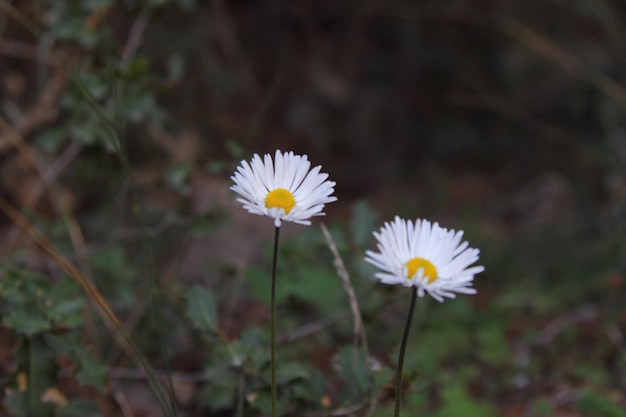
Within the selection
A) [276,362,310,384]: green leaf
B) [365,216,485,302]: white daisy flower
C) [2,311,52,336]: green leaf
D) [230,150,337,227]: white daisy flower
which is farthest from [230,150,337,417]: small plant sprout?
[2,311,52,336]: green leaf

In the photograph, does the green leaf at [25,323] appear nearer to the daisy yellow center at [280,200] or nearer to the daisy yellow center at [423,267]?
the daisy yellow center at [280,200]

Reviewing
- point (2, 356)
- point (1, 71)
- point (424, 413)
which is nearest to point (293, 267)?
point (424, 413)

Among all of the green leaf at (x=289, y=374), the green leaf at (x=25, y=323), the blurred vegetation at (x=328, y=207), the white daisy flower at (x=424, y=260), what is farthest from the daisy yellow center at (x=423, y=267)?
the green leaf at (x=25, y=323)

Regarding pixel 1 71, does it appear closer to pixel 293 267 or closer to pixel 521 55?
pixel 293 267

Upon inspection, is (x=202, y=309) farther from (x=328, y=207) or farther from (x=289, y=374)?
(x=328, y=207)

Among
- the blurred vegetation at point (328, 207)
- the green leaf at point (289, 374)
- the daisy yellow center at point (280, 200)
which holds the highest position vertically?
the blurred vegetation at point (328, 207)

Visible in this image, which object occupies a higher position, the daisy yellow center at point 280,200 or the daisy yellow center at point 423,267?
the daisy yellow center at point 280,200
